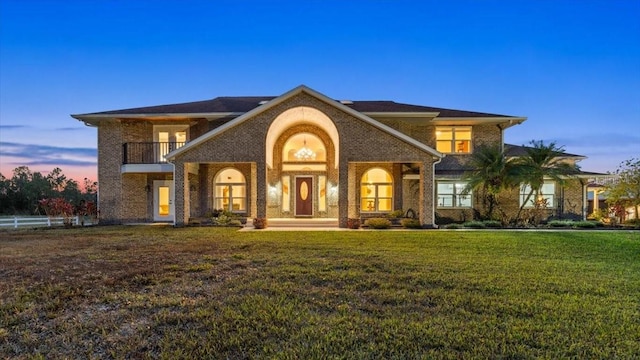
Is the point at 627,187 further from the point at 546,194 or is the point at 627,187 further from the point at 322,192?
the point at 322,192

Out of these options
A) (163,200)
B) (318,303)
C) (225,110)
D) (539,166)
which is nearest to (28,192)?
(163,200)

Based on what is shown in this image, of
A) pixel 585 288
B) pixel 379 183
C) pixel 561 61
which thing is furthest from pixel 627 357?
pixel 561 61

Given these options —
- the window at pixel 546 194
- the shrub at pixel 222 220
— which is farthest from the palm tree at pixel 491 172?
the shrub at pixel 222 220

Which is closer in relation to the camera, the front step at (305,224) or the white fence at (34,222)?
the front step at (305,224)

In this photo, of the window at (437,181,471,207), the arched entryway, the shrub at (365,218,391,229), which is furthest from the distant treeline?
the window at (437,181,471,207)

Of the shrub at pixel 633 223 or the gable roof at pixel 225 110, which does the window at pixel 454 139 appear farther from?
the shrub at pixel 633 223

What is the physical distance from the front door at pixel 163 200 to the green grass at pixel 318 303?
30.6ft

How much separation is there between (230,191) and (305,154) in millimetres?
4748

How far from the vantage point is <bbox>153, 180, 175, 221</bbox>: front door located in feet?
63.6

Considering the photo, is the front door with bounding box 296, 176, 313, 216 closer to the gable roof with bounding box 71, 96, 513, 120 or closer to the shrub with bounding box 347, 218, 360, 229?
the shrub with bounding box 347, 218, 360, 229

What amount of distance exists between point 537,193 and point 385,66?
27130mm

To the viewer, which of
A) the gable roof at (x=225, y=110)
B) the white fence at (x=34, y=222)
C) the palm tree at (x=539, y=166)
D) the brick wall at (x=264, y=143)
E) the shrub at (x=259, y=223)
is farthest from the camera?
the gable roof at (x=225, y=110)

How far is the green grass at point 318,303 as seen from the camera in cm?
388

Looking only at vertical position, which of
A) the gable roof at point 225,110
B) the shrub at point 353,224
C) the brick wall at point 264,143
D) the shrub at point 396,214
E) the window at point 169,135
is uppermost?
the gable roof at point 225,110
